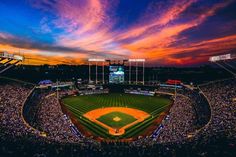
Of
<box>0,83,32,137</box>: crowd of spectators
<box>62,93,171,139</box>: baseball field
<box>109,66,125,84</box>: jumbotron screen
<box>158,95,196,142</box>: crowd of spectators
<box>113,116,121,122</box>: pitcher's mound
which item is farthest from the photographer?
<box>109,66,125,84</box>: jumbotron screen

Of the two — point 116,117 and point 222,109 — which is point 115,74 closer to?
point 116,117

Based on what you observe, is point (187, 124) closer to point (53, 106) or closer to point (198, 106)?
point (198, 106)

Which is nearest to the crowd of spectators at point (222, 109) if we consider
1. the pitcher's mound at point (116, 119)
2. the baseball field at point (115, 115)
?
the baseball field at point (115, 115)

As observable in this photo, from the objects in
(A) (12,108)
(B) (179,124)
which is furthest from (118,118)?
(A) (12,108)

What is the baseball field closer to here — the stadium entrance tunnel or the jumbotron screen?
the stadium entrance tunnel

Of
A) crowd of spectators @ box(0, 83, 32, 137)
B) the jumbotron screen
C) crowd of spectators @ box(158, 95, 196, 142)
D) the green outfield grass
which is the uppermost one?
the jumbotron screen

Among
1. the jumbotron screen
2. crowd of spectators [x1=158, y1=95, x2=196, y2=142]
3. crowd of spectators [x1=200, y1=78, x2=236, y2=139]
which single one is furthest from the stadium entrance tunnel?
the jumbotron screen

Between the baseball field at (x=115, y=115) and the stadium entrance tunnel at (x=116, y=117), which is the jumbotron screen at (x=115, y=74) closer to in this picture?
the baseball field at (x=115, y=115)
